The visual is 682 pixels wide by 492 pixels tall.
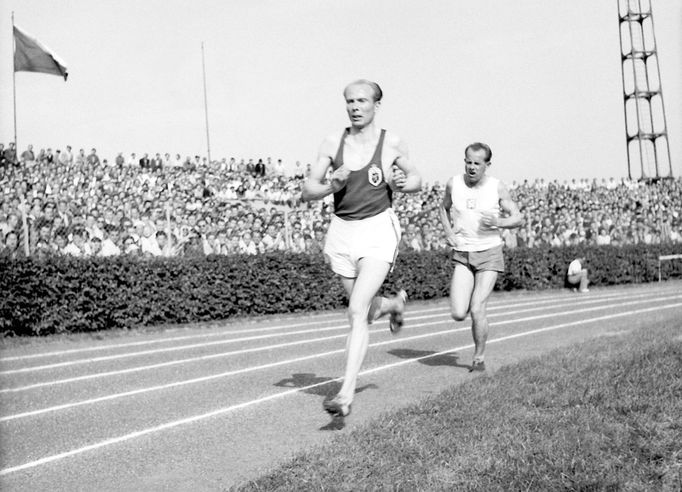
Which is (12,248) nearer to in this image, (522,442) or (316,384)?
(316,384)

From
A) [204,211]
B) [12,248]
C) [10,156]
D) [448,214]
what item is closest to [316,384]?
[448,214]

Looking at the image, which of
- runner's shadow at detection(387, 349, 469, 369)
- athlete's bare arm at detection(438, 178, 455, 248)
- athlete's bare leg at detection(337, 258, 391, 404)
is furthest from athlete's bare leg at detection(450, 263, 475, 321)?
athlete's bare leg at detection(337, 258, 391, 404)

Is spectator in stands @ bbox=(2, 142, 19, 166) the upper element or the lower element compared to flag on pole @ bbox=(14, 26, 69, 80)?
lower

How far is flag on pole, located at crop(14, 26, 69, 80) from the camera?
18844mm

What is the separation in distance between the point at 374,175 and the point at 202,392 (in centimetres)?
300

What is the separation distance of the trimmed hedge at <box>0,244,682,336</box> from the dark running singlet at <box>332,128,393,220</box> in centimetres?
939

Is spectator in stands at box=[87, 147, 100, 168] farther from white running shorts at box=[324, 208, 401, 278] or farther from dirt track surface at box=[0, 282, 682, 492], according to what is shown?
white running shorts at box=[324, 208, 401, 278]

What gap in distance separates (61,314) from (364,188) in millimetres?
9966

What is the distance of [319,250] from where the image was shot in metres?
21.0

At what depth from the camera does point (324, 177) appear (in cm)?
638

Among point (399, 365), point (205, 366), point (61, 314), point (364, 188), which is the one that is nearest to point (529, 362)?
point (399, 365)

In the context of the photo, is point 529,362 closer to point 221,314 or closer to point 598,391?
point 598,391

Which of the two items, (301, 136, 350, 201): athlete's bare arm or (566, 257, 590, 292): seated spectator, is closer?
(301, 136, 350, 201): athlete's bare arm

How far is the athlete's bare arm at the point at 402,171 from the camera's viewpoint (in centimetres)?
628
